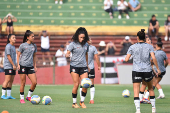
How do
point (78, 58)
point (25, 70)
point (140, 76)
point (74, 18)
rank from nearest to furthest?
point (140, 76) < point (78, 58) < point (25, 70) < point (74, 18)

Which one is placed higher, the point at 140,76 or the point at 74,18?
the point at 74,18

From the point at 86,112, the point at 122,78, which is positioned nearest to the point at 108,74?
the point at 122,78

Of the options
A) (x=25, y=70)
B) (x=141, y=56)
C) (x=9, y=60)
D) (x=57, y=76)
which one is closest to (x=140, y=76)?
(x=141, y=56)

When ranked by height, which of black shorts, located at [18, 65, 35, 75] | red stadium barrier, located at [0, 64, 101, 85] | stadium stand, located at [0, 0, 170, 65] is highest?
stadium stand, located at [0, 0, 170, 65]

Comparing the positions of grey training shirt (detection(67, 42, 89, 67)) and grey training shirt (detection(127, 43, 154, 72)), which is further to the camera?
grey training shirt (detection(67, 42, 89, 67))

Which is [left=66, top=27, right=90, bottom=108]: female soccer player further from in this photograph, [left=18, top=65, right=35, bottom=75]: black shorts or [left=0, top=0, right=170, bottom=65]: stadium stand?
[left=0, top=0, right=170, bottom=65]: stadium stand

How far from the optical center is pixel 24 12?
2948 centimetres

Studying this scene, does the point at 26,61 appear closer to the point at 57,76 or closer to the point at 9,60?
the point at 9,60

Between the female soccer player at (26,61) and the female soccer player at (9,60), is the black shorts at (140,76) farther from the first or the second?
the female soccer player at (9,60)

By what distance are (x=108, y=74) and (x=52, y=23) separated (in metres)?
8.18

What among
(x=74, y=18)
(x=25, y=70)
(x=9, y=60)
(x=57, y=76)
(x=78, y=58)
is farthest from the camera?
(x=74, y=18)

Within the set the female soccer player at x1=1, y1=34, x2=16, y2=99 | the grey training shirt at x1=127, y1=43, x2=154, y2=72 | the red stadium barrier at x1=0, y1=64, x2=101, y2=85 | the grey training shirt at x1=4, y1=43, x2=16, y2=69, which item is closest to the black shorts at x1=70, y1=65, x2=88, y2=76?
the grey training shirt at x1=127, y1=43, x2=154, y2=72

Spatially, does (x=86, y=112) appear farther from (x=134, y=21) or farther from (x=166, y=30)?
(x=134, y=21)

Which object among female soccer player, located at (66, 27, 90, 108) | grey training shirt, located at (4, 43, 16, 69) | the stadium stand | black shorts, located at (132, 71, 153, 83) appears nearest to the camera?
black shorts, located at (132, 71, 153, 83)
